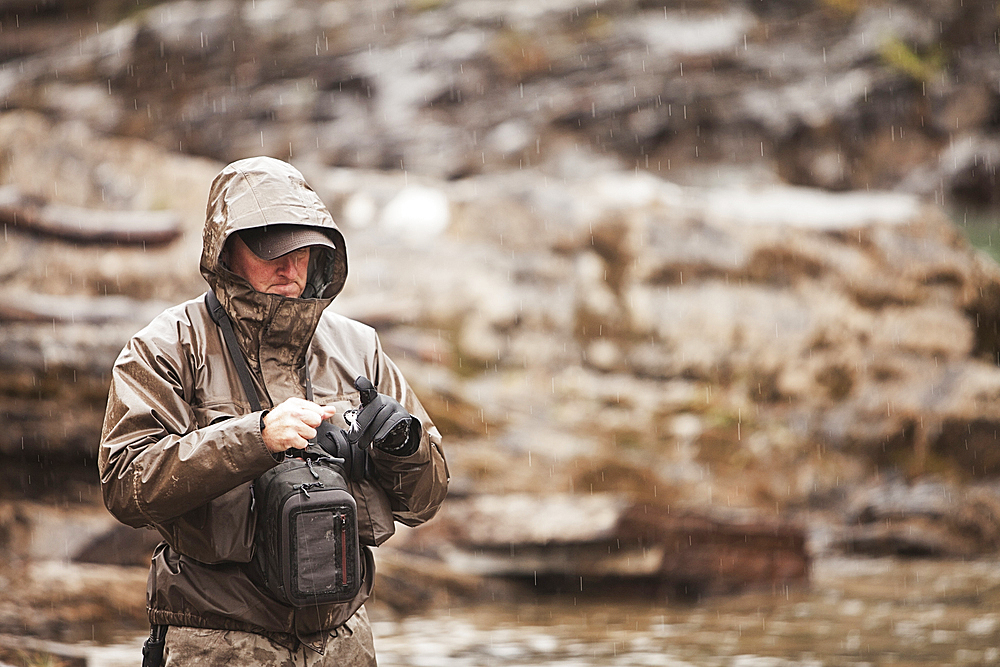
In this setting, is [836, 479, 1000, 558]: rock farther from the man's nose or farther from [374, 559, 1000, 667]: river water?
the man's nose

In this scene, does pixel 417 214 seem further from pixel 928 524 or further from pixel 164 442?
pixel 164 442

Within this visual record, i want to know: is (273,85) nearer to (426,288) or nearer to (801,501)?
(426,288)

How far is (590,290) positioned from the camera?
45.4ft

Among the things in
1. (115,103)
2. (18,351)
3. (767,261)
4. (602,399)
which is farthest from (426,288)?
(115,103)

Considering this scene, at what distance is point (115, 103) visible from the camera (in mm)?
20484

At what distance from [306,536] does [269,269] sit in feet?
2.46

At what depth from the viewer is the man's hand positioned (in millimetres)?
2377

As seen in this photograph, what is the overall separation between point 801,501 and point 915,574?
8.69 ft

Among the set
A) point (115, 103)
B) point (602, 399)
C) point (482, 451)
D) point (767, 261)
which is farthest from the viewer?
point (115, 103)

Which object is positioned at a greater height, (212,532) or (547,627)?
(212,532)

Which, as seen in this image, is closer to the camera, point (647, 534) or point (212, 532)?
point (212, 532)

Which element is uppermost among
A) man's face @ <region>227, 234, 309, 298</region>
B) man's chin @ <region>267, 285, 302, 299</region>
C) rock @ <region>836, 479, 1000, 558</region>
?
man's face @ <region>227, 234, 309, 298</region>

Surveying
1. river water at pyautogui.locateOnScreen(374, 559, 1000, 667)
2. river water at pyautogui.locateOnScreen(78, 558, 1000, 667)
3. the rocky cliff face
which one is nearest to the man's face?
river water at pyautogui.locateOnScreen(78, 558, 1000, 667)

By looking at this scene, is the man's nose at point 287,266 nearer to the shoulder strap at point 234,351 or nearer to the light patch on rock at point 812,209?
the shoulder strap at point 234,351
